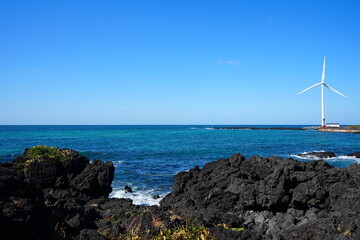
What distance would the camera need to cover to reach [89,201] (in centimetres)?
2008

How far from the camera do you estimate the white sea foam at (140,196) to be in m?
25.9

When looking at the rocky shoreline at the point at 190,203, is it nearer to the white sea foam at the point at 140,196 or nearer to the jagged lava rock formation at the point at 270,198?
the jagged lava rock formation at the point at 270,198

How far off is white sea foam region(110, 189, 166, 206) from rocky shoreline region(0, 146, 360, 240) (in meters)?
1.61

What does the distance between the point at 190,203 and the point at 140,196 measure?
23.0 feet

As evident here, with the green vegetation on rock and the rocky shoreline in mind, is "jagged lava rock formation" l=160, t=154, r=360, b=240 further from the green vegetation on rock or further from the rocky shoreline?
the green vegetation on rock

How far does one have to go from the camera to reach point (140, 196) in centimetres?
2770

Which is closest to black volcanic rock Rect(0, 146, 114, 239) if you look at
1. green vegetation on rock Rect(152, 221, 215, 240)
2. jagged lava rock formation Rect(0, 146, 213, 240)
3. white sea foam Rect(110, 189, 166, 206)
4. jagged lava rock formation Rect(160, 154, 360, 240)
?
jagged lava rock formation Rect(0, 146, 213, 240)

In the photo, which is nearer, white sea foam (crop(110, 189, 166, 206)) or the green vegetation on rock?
the green vegetation on rock

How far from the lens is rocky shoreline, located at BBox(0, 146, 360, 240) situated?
10.6 metres

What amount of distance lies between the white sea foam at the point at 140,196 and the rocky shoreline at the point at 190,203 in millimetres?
1611

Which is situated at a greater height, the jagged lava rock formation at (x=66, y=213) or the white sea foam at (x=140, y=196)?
the jagged lava rock formation at (x=66, y=213)

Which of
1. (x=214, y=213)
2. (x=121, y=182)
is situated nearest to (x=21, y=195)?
(x=214, y=213)

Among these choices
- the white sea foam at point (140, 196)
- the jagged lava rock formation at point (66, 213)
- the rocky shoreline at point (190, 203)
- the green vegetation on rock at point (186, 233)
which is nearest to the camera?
the jagged lava rock formation at point (66, 213)

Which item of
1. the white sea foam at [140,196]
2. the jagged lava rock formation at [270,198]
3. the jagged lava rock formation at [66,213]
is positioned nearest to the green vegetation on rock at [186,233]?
the jagged lava rock formation at [66,213]
